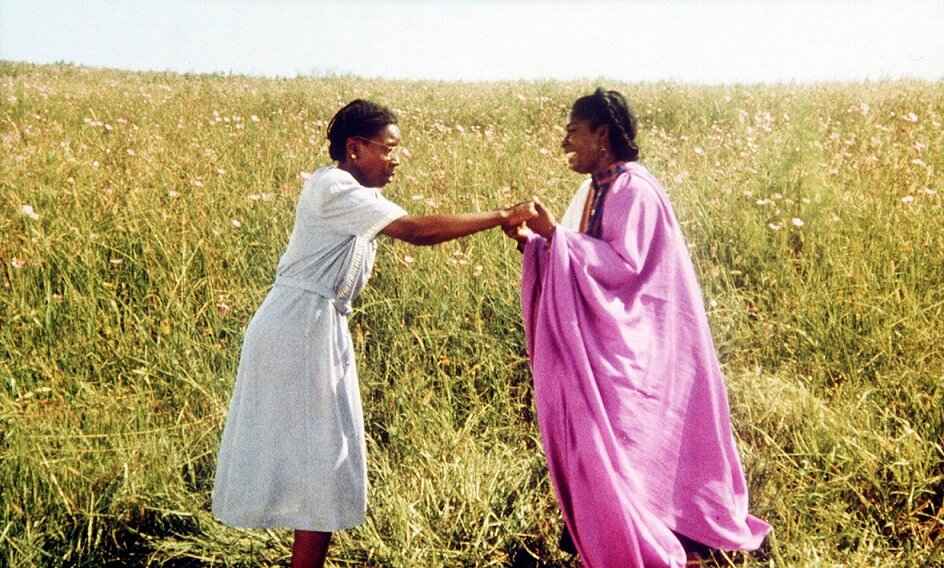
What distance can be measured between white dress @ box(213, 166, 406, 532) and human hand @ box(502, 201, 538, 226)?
326 mm

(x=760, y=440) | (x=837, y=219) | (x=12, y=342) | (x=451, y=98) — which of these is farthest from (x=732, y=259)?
(x=451, y=98)

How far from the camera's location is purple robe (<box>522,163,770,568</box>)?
2.36 m

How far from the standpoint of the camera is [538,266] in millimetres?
2613

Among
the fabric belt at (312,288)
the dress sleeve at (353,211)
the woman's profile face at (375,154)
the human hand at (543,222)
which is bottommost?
the fabric belt at (312,288)

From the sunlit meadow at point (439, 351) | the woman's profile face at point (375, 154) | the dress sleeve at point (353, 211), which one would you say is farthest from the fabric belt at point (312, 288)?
the sunlit meadow at point (439, 351)

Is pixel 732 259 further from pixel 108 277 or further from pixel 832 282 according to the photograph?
pixel 108 277

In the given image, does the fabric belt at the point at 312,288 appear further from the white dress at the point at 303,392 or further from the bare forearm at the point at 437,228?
the bare forearm at the point at 437,228

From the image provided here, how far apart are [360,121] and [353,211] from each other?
267 mm

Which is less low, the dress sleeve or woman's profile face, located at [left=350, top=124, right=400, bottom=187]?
woman's profile face, located at [left=350, top=124, right=400, bottom=187]

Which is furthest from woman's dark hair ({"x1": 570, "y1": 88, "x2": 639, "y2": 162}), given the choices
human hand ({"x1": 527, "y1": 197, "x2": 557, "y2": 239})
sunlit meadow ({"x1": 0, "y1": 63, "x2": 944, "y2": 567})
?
sunlit meadow ({"x1": 0, "y1": 63, "x2": 944, "y2": 567})

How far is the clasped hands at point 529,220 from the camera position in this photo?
247cm

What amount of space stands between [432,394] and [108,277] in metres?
1.72

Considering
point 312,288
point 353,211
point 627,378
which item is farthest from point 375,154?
point 627,378

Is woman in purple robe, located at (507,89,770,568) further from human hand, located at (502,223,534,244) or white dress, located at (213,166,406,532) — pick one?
white dress, located at (213,166,406,532)
